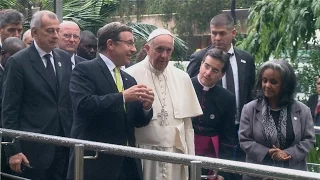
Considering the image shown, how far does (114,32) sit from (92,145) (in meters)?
1.06

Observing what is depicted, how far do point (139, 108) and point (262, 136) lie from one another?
93cm

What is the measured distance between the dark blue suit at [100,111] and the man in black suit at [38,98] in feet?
1.34

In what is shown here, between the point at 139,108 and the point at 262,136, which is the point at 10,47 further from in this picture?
the point at 262,136

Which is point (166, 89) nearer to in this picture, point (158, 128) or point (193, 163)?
point (158, 128)

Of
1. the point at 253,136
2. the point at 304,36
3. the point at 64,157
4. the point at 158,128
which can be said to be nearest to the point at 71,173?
the point at 64,157

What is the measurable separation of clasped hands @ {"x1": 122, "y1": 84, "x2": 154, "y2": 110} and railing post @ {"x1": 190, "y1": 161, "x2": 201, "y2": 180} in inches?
43.5

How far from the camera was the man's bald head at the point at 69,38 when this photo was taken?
8605 mm

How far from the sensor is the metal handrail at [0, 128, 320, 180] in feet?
14.9

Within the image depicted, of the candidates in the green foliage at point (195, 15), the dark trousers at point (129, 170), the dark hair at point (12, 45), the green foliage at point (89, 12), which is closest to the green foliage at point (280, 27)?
the dark hair at point (12, 45)

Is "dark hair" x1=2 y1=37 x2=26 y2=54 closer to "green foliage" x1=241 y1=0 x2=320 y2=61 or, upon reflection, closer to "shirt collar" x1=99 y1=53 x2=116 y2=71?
"shirt collar" x1=99 y1=53 x2=116 y2=71

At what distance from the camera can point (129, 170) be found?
598cm

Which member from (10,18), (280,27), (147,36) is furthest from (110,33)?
(147,36)

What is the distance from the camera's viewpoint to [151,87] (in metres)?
6.75

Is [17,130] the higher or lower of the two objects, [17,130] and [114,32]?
the lower
